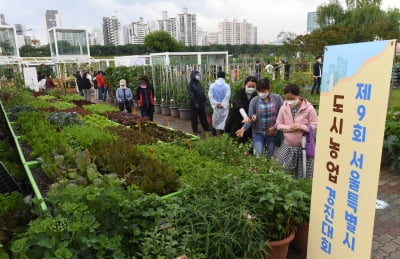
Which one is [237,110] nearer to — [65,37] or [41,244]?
[41,244]

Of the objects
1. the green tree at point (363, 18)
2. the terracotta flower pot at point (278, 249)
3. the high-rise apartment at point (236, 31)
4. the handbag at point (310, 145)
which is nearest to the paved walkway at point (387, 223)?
the terracotta flower pot at point (278, 249)

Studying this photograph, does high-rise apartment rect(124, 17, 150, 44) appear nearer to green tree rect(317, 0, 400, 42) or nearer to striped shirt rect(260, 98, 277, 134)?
green tree rect(317, 0, 400, 42)

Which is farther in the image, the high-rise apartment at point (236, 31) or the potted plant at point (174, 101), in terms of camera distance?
the high-rise apartment at point (236, 31)

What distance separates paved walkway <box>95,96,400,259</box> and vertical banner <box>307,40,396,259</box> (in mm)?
1013

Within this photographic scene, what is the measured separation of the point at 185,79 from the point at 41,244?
9.42 m

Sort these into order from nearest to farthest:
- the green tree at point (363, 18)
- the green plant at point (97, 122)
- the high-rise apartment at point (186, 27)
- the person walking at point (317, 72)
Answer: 1. the green plant at point (97, 122)
2. the person walking at point (317, 72)
3. the green tree at point (363, 18)
4. the high-rise apartment at point (186, 27)

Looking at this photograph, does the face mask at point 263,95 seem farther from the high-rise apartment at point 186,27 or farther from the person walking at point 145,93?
the high-rise apartment at point 186,27

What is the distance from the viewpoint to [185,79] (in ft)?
35.5

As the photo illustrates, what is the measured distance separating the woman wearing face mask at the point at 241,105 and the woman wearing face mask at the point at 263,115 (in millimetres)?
344

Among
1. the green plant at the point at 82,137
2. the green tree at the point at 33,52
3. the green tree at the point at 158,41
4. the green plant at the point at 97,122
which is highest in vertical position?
the green tree at the point at 158,41

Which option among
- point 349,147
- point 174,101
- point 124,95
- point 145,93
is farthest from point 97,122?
point 349,147

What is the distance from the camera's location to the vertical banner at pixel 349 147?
5.99 feet

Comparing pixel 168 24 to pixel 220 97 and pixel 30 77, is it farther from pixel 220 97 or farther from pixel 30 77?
pixel 220 97

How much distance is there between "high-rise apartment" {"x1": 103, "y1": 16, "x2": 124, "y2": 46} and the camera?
95287mm
